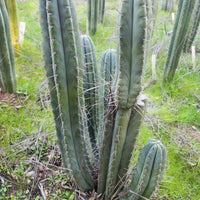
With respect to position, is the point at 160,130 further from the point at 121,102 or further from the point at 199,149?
the point at 121,102

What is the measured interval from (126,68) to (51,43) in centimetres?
40

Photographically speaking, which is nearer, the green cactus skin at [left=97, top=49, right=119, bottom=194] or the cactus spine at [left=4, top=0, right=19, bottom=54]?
the green cactus skin at [left=97, top=49, right=119, bottom=194]

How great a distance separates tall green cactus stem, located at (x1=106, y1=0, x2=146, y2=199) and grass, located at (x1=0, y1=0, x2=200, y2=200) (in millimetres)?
175

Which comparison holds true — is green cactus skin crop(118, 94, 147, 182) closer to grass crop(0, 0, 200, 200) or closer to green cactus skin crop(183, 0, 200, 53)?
grass crop(0, 0, 200, 200)

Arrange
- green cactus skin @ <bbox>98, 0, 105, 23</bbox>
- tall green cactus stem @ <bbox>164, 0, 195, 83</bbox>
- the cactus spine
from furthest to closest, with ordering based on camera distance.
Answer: green cactus skin @ <bbox>98, 0, 105, 23</bbox>, the cactus spine, tall green cactus stem @ <bbox>164, 0, 195, 83</bbox>

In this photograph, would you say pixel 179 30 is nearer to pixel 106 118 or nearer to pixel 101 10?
pixel 106 118

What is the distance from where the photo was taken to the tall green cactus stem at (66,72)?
110 centimetres

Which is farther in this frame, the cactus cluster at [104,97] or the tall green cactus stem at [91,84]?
the tall green cactus stem at [91,84]

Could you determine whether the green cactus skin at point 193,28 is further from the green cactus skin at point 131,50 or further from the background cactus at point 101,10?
the green cactus skin at point 131,50

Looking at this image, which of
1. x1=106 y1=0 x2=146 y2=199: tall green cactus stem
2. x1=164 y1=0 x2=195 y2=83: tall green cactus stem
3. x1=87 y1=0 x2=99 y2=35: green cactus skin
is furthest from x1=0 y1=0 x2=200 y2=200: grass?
x1=87 y1=0 x2=99 y2=35: green cactus skin

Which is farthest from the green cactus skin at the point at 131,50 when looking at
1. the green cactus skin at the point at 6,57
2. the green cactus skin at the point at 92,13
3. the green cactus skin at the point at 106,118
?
the green cactus skin at the point at 92,13

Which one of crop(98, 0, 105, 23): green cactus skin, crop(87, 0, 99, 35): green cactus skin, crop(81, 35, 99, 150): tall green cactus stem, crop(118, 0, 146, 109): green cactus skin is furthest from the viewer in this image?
crop(98, 0, 105, 23): green cactus skin

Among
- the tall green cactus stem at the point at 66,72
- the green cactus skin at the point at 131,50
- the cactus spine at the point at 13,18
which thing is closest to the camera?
the green cactus skin at the point at 131,50

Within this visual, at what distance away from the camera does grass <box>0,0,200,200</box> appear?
70.0 inches
